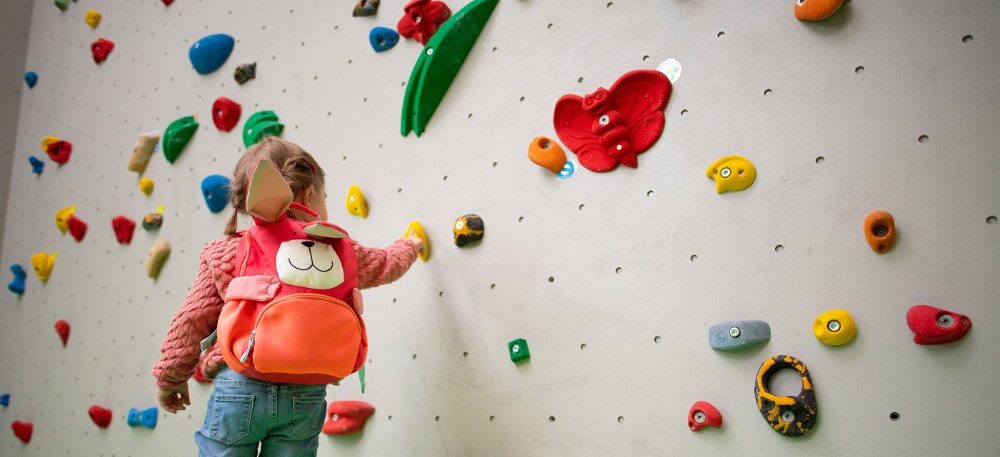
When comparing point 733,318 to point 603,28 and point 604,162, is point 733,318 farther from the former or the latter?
point 603,28

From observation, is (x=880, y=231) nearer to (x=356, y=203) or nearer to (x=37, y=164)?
(x=356, y=203)

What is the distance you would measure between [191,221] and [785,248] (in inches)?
58.1

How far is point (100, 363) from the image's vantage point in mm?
2027

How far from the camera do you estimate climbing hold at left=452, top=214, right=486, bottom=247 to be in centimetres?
128

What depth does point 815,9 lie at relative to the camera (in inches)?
38.4

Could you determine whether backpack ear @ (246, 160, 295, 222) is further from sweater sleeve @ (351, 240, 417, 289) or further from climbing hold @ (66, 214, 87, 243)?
climbing hold @ (66, 214, 87, 243)

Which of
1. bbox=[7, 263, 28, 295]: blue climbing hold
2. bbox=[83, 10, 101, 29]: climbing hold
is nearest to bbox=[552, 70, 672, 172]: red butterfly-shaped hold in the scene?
bbox=[83, 10, 101, 29]: climbing hold

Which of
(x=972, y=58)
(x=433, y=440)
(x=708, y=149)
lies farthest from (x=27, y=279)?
(x=972, y=58)

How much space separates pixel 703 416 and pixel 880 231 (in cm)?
33

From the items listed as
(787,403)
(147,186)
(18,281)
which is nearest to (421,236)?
(787,403)

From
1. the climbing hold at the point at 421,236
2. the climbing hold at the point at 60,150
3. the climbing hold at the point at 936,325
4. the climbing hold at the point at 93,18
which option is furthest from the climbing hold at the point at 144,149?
the climbing hold at the point at 936,325

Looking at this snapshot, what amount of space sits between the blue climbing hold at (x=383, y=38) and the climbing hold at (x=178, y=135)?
2.30ft

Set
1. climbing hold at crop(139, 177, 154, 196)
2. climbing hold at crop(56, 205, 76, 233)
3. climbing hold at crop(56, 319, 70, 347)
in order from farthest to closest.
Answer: climbing hold at crop(56, 205, 76, 233)
climbing hold at crop(56, 319, 70, 347)
climbing hold at crop(139, 177, 154, 196)

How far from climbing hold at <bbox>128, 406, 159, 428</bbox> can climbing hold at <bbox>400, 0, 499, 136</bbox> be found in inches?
40.6
